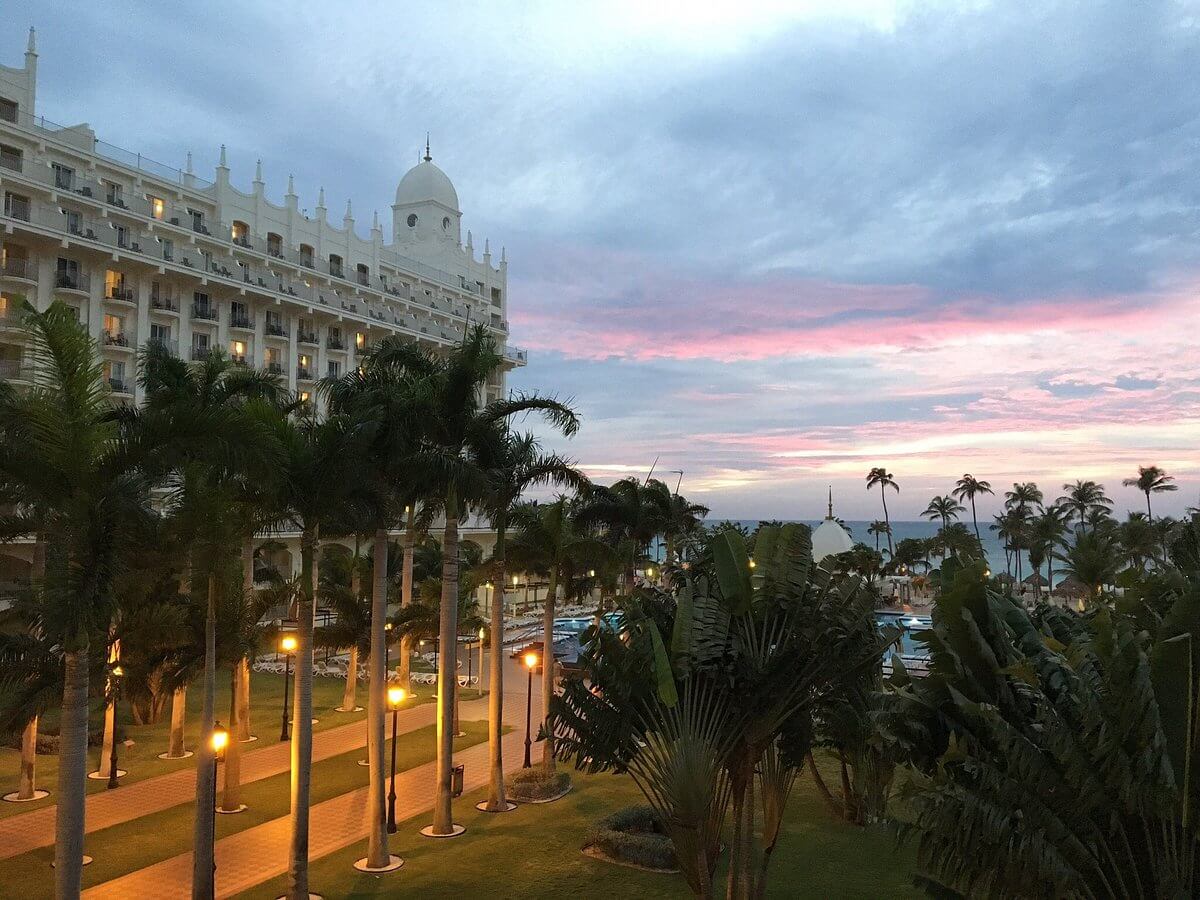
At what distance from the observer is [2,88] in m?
46.0

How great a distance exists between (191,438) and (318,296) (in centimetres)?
5338

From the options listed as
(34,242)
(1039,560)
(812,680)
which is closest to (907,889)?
(812,680)

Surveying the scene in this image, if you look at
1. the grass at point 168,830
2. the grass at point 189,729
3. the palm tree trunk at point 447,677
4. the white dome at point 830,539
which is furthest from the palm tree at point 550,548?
the white dome at point 830,539

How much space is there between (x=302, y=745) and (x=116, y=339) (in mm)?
42580

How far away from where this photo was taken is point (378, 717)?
18.6 meters

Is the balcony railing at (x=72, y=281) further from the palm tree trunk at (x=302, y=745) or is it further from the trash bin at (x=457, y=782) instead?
the palm tree trunk at (x=302, y=745)

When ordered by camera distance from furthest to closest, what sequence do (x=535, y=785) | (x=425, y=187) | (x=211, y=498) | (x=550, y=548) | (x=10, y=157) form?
1. (x=425, y=187)
2. (x=10, y=157)
3. (x=550, y=548)
4. (x=535, y=785)
5. (x=211, y=498)

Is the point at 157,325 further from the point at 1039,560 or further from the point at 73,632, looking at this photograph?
the point at 1039,560

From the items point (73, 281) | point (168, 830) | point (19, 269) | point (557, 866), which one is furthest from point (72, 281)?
point (557, 866)

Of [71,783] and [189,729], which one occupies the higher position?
[71,783]

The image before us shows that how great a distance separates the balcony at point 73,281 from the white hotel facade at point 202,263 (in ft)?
0.23

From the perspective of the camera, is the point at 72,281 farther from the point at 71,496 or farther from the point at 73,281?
the point at 71,496

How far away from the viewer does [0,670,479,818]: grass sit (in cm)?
2347

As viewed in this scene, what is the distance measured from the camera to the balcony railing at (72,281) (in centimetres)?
4719
